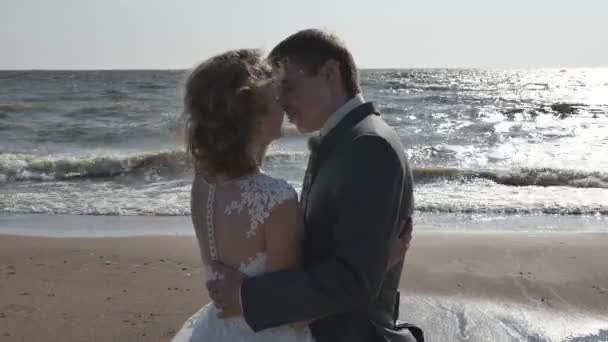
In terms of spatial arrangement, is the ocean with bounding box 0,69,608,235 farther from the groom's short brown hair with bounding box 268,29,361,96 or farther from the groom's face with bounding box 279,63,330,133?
the groom's short brown hair with bounding box 268,29,361,96

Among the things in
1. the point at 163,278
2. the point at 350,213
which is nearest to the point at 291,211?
the point at 350,213

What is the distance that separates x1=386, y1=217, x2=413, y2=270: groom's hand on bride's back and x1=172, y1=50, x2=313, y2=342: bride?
25 cm

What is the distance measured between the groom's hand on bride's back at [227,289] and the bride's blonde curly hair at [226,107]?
246 mm

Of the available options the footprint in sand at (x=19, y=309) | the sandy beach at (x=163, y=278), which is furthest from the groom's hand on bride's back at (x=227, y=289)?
the footprint in sand at (x=19, y=309)

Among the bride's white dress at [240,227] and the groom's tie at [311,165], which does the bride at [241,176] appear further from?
the groom's tie at [311,165]

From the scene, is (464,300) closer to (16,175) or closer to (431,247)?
(431,247)

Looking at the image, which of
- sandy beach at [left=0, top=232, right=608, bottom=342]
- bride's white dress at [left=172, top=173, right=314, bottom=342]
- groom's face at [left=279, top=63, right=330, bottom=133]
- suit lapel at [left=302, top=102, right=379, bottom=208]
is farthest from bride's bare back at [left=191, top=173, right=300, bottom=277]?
sandy beach at [left=0, top=232, right=608, bottom=342]

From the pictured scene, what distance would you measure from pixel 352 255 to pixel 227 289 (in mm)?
355

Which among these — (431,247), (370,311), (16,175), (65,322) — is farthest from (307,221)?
(16,175)

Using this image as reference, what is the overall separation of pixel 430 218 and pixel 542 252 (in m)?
2.27

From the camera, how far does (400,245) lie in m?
1.95

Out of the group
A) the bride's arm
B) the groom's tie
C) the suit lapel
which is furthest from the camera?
the groom's tie

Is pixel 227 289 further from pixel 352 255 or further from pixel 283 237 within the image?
pixel 352 255

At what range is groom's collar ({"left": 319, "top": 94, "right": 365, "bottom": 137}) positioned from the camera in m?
2.03
